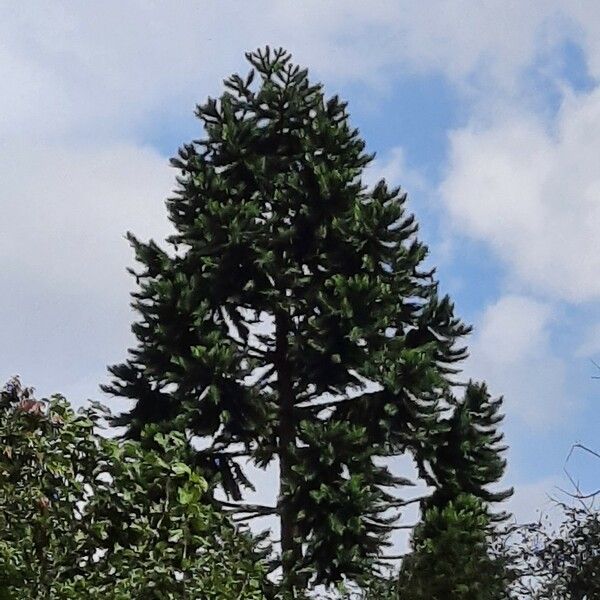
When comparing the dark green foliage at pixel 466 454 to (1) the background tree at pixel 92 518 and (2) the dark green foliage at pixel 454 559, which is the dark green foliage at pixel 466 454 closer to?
(2) the dark green foliage at pixel 454 559

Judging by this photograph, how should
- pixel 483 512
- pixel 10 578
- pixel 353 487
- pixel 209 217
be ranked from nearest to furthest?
1. pixel 10 578
2. pixel 353 487
3. pixel 483 512
4. pixel 209 217

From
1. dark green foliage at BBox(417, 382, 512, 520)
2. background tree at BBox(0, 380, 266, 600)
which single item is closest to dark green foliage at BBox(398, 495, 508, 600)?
dark green foliage at BBox(417, 382, 512, 520)

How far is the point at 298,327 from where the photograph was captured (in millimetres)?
20703

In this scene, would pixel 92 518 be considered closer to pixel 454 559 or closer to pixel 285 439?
pixel 454 559

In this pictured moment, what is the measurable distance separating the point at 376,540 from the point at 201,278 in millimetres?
5194

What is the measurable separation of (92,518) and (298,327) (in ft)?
42.0

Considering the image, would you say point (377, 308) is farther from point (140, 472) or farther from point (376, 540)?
point (140, 472)

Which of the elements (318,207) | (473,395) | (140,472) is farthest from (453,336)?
(140,472)

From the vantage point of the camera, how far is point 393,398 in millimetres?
19906

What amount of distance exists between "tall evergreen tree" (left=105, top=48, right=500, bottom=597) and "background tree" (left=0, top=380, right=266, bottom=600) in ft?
34.1

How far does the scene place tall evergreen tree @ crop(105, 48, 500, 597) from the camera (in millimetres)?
18891

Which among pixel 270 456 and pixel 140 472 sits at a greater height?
pixel 270 456

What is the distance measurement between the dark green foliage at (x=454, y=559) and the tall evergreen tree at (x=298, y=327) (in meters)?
0.90

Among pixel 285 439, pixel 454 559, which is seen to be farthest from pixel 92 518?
pixel 285 439
